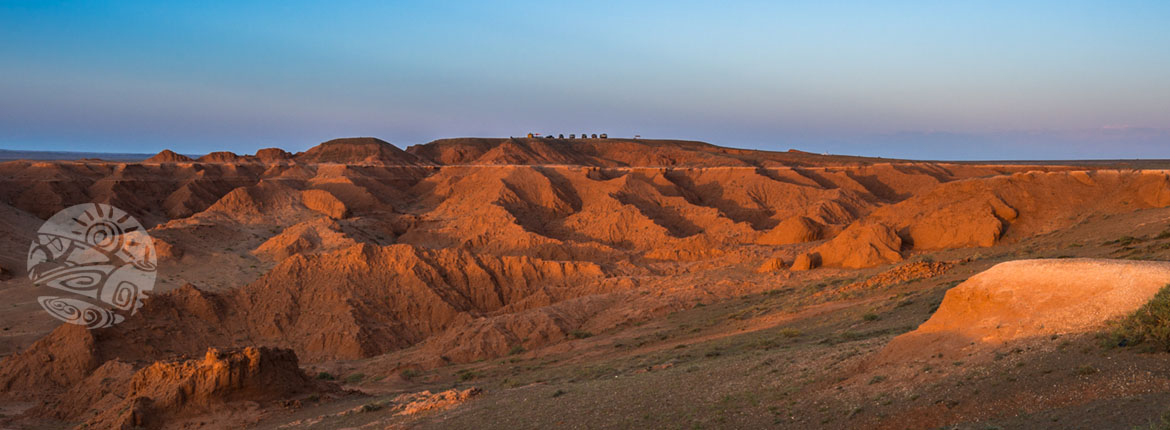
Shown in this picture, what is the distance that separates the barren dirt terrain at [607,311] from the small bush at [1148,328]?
0.35 feet

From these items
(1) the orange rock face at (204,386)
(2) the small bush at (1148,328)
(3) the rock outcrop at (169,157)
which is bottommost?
(1) the orange rock face at (204,386)

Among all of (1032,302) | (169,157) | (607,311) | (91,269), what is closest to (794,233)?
(607,311)

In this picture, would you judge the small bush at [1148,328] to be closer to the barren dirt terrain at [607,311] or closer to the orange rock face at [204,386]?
the barren dirt terrain at [607,311]

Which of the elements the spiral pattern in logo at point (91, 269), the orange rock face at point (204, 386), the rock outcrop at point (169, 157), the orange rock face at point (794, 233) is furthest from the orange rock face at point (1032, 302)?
the rock outcrop at point (169, 157)

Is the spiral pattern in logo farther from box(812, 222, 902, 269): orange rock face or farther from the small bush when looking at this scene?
box(812, 222, 902, 269): orange rock face

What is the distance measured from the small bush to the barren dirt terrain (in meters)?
0.11

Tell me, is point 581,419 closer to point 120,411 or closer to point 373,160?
point 120,411

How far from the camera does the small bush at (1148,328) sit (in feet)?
22.5

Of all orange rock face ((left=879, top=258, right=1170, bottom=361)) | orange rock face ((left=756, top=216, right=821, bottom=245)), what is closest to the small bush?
orange rock face ((left=879, top=258, right=1170, bottom=361))

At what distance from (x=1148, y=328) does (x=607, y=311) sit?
599 inches

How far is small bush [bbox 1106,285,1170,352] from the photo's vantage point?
6.85 m

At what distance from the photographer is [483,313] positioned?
24.0 meters

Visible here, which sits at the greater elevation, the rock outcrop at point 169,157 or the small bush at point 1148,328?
the rock outcrop at point 169,157

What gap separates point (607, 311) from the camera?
2142 cm
